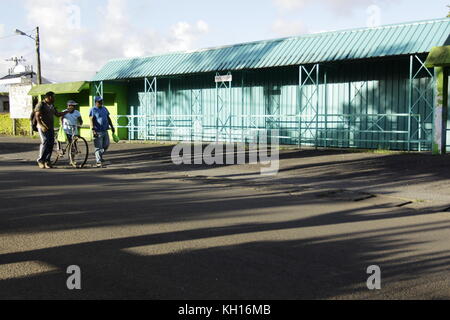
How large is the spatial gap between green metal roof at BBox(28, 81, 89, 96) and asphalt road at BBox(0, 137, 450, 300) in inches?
642

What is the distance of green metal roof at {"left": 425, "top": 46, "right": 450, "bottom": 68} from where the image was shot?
48.5ft

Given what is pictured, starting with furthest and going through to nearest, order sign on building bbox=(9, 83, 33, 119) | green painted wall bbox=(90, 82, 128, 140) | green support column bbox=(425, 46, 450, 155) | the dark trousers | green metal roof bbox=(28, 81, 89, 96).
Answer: sign on building bbox=(9, 83, 33, 119) < green painted wall bbox=(90, 82, 128, 140) < green metal roof bbox=(28, 81, 89, 96) < green support column bbox=(425, 46, 450, 155) < the dark trousers

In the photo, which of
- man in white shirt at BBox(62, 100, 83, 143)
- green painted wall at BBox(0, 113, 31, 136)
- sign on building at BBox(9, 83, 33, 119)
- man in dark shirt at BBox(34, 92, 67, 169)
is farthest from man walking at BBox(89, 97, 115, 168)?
green painted wall at BBox(0, 113, 31, 136)

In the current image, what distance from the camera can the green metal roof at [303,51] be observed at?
1675 cm

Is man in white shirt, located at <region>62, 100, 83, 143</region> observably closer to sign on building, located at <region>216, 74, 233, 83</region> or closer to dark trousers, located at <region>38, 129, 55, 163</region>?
dark trousers, located at <region>38, 129, 55, 163</region>

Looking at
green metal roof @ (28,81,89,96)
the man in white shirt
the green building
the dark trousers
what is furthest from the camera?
green metal roof @ (28,81,89,96)

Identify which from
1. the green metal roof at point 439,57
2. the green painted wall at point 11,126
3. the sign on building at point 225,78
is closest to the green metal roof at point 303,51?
the sign on building at point 225,78

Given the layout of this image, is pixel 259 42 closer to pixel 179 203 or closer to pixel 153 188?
pixel 153 188

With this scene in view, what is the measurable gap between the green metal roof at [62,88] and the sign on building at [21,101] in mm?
2065

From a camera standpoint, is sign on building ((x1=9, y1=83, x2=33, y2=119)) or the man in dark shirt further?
sign on building ((x1=9, y1=83, x2=33, y2=119))

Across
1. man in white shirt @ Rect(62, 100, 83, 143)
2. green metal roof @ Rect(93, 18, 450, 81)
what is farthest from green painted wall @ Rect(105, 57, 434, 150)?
man in white shirt @ Rect(62, 100, 83, 143)

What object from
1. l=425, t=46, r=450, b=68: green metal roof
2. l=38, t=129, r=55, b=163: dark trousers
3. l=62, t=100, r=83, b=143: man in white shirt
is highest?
l=425, t=46, r=450, b=68: green metal roof

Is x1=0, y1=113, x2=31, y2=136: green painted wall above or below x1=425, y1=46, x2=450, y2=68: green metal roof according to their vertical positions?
below

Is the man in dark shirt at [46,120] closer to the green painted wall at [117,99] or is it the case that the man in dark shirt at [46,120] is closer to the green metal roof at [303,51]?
the green metal roof at [303,51]
